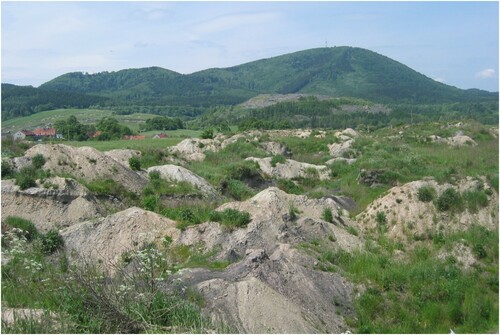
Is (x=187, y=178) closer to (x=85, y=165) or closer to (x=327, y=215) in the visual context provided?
(x=85, y=165)

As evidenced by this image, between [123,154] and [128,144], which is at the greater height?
[123,154]

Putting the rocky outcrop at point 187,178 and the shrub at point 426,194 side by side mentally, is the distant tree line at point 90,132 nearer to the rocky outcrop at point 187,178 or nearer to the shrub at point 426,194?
the rocky outcrop at point 187,178

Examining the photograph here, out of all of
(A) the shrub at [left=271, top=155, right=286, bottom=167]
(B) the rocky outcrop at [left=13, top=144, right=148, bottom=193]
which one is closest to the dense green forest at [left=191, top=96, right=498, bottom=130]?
(A) the shrub at [left=271, top=155, right=286, bottom=167]

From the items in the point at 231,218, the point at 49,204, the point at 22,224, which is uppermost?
the point at 49,204

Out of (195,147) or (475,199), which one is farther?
(195,147)

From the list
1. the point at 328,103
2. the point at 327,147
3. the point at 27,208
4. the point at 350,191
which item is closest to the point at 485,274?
the point at 350,191

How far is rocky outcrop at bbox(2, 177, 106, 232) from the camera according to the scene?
2214cm

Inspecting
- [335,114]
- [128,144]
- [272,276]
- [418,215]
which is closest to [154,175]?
[418,215]

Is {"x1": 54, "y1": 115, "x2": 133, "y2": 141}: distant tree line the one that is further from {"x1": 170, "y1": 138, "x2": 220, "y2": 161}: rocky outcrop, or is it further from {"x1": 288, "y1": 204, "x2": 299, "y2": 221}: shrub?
{"x1": 288, "y1": 204, "x2": 299, "y2": 221}: shrub

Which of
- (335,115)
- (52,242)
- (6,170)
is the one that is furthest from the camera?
(335,115)

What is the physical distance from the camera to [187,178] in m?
30.1

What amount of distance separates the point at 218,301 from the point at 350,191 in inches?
719

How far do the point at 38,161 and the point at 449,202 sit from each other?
20.1 meters

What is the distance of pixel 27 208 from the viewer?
73.0 feet
